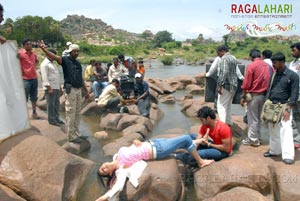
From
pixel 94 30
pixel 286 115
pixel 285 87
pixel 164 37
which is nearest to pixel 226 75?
pixel 285 87

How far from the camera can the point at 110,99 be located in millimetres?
8906

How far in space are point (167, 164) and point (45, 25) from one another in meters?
49.0

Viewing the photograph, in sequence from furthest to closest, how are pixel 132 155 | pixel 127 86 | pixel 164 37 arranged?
pixel 164 37 < pixel 127 86 < pixel 132 155

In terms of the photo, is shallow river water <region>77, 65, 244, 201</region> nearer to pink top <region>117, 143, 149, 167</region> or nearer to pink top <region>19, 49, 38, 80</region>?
pink top <region>117, 143, 149, 167</region>

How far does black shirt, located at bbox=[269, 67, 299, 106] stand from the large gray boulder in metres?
3.30

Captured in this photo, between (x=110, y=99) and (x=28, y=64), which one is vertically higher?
(x=28, y=64)

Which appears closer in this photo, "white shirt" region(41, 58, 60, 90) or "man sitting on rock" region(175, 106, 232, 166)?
"man sitting on rock" region(175, 106, 232, 166)

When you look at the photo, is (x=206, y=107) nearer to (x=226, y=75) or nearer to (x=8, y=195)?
(x=226, y=75)

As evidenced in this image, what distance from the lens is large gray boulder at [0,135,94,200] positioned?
4059 millimetres

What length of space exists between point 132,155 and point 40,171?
49.4 inches

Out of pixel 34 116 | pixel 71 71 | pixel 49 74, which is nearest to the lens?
pixel 71 71

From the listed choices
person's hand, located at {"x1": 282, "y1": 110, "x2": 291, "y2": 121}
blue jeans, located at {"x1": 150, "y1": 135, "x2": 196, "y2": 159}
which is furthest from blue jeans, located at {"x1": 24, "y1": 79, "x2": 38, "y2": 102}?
person's hand, located at {"x1": 282, "y1": 110, "x2": 291, "y2": 121}

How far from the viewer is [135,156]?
14.8 feet

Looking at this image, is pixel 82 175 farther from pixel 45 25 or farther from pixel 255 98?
pixel 45 25
